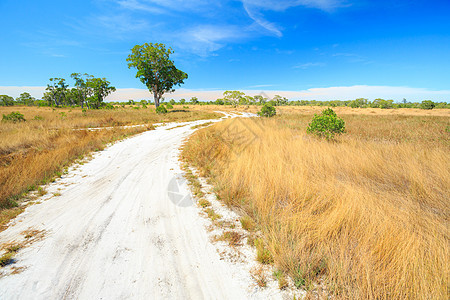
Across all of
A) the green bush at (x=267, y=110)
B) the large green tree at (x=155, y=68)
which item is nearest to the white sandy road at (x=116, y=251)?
the green bush at (x=267, y=110)

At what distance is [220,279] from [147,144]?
8812mm

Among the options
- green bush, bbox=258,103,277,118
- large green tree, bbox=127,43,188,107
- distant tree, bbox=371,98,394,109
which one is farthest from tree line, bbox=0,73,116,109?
distant tree, bbox=371,98,394,109

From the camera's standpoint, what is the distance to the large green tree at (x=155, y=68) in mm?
34344

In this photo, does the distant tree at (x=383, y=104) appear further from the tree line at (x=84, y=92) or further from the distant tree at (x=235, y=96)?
the tree line at (x=84, y=92)

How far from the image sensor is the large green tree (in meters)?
34.3

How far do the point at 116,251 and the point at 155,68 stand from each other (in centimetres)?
4069

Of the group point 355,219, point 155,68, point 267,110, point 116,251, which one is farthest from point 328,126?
point 155,68

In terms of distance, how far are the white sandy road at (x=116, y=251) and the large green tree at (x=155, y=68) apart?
37.3m

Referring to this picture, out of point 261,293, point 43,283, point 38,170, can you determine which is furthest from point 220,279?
point 38,170

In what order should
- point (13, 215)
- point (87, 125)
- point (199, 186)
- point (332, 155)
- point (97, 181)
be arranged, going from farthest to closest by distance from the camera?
point (87, 125), point (332, 155), point (97, 181), point (199, 186), point (13, 215)

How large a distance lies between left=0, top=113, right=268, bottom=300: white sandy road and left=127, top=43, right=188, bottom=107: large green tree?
3726 centimetres

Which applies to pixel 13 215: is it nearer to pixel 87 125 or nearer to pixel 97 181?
pixel 97 181

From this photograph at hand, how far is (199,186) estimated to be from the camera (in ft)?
15.4

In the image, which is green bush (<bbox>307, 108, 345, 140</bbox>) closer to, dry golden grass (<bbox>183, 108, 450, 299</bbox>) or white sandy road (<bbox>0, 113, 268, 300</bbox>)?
dry golden grass (<bbox>183, 108, 450, 299</bbox>)
